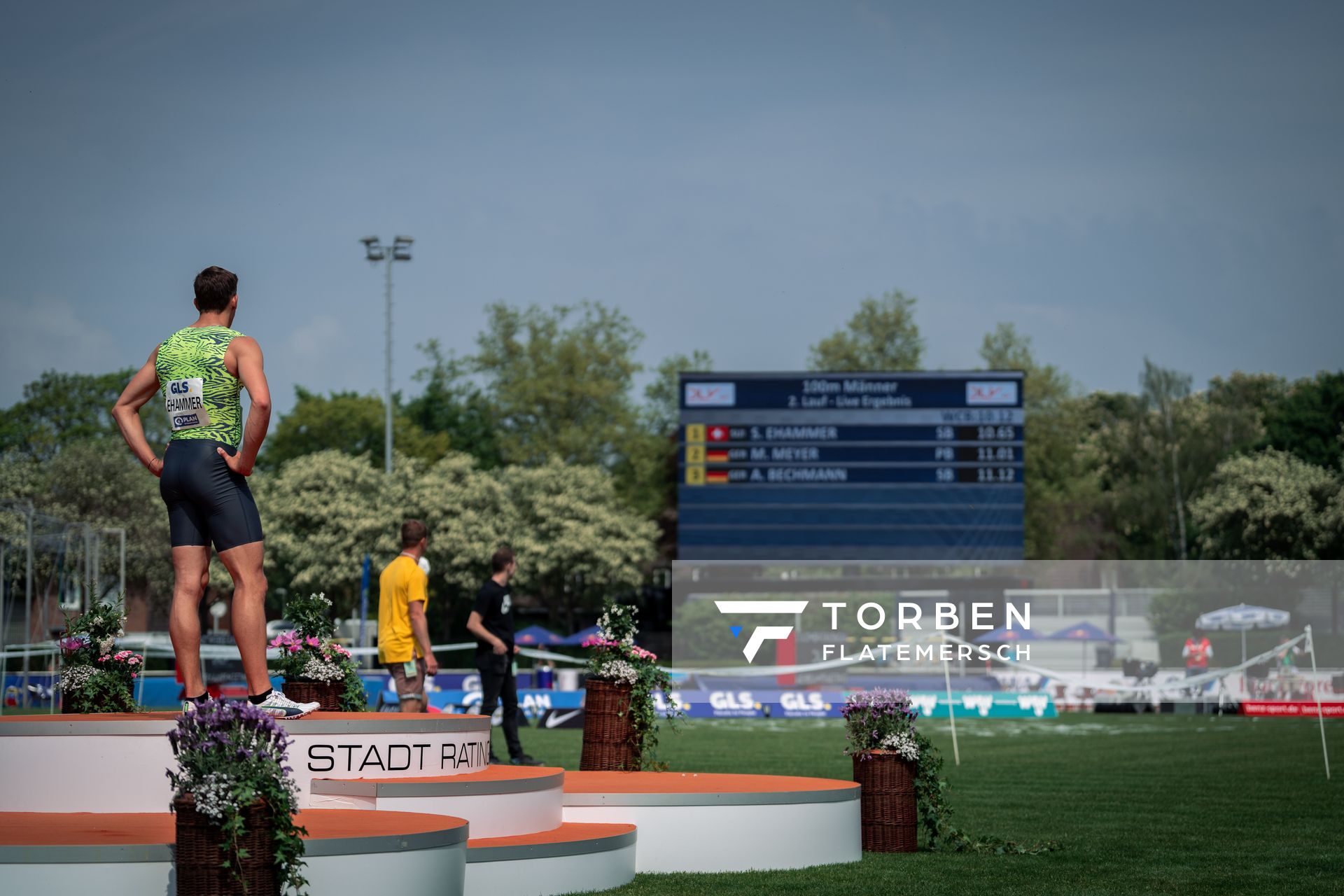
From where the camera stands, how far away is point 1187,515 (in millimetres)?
70375

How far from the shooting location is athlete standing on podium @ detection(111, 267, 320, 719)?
699 centimetres

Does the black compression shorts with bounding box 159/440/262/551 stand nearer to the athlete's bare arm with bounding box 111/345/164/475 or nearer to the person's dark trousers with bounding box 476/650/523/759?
the athlete's bare arm with bounding box 111/345/164/475

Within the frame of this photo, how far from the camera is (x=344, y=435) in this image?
6506 centimetres

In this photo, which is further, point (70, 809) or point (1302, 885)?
point (1302, 885)

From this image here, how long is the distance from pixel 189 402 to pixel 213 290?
59 cm

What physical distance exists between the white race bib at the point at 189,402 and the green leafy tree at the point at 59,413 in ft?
212

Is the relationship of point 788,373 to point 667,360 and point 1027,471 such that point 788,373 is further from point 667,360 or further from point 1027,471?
point 1027,471

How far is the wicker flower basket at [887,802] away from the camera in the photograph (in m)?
10.0

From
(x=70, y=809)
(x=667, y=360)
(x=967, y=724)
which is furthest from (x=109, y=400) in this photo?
(x=70, y=809)

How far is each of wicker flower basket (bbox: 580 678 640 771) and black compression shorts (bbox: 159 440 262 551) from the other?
4356mm

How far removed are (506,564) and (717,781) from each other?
3669mm

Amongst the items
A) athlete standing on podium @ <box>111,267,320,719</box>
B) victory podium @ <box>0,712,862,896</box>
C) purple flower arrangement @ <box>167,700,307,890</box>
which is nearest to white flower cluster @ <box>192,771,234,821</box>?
purple flower arrangement @ <box>167,700,307,890</box>

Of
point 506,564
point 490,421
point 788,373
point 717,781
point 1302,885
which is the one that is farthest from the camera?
point 490,421

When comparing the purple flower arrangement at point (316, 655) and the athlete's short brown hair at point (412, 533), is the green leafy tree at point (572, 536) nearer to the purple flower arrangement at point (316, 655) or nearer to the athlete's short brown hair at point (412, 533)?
the athlete's short brown hair at point (412, 533)
